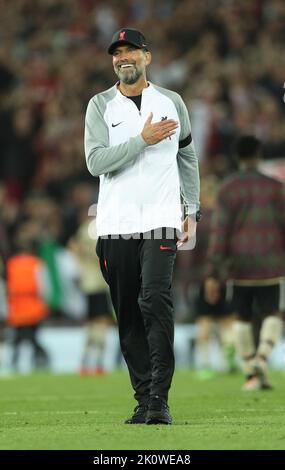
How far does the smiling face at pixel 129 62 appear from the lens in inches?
326

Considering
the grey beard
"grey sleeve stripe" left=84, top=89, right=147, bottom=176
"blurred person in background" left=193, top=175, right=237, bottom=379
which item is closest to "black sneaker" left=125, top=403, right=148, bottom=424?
"grey sleeve stripe" left=84, top=89, right=147, bottom=176

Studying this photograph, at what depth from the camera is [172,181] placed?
834 cm

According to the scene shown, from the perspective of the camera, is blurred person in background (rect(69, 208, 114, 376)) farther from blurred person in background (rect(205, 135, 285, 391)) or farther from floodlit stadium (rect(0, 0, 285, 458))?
blurred person in background (rect(205, 135, 285, 391))

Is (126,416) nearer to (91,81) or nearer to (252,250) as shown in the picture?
(252,250)

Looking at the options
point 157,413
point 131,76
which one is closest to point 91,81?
point 131,76

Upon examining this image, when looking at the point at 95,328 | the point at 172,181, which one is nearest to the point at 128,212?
the point at 172,181

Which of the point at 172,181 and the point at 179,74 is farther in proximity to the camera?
the point at 179,74

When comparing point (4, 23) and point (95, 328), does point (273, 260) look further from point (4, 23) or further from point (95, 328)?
point (4, 23)

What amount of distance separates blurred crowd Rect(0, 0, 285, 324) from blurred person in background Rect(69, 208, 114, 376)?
1.49 meters

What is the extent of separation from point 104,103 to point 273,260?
4548 millimetres

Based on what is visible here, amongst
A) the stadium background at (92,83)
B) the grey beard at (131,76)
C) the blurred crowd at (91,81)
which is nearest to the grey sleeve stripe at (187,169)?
→ the grey beard at (131,76)

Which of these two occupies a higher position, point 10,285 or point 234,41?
point 234,41

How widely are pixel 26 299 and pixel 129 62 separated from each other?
1148cm

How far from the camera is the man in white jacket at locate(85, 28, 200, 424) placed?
8.11 metres
